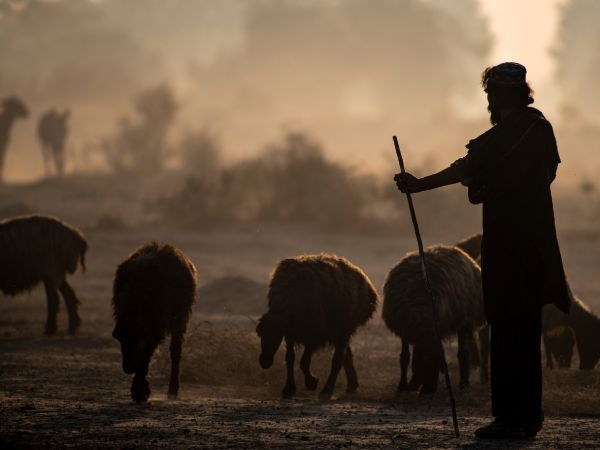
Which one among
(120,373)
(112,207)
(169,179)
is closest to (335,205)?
(112,207)

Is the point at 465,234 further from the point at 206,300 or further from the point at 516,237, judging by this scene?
the point at 516,237

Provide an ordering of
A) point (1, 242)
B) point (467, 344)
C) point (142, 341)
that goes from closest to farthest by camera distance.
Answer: point (142, 341), point (467, 344), point (1, 242)

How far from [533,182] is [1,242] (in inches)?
456

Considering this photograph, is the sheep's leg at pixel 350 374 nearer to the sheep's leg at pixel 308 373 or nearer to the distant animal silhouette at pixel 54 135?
the sheep's leg at pixel 308 373

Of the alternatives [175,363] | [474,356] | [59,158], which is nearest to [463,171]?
[175,363]

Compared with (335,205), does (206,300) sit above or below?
below

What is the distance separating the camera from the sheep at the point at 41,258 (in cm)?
1722

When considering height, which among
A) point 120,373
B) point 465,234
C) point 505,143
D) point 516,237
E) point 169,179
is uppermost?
point 169,179

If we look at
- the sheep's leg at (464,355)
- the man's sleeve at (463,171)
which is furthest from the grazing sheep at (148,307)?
the man's sleeve at (463,171)

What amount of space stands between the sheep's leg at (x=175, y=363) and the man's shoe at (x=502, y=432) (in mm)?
4446

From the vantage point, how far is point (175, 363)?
11.5m

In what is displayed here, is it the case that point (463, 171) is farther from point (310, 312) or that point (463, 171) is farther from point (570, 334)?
point (570, 334)

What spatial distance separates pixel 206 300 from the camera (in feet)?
71.6

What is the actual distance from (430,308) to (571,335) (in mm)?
4134
